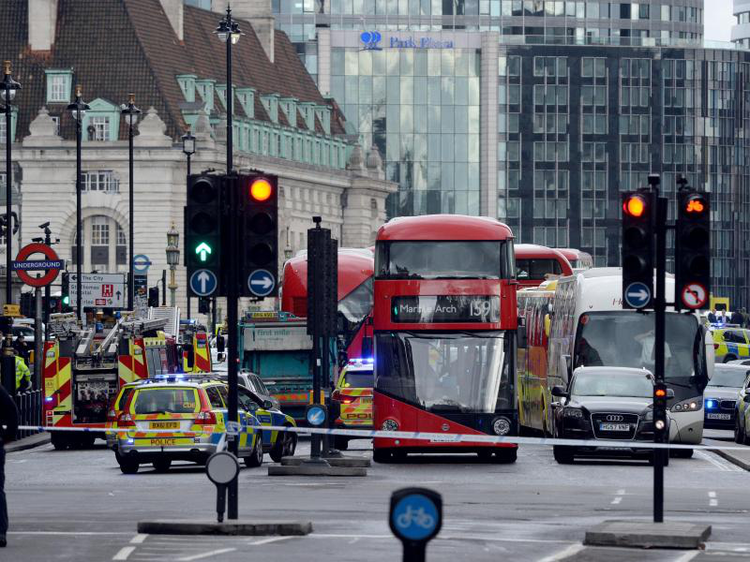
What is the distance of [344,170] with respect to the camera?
15975 centimetres

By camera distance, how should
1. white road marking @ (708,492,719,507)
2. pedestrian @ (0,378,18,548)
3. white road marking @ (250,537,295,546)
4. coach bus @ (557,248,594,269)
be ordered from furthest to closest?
coach bus @ (557,248,594,269) → white road marking @ (708,492,719,507) → white road marking @ (250,537,295,546) → pedestrian @ (0,378,18,548)

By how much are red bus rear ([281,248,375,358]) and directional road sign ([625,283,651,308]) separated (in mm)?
31554

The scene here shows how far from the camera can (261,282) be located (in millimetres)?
21234

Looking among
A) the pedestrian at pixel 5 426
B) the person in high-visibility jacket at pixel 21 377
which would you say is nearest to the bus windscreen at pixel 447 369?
the person in high-visibility jacket at pixel 21 377

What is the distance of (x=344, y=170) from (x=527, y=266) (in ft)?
330

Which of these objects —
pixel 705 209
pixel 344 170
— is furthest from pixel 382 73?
pixel 705 209

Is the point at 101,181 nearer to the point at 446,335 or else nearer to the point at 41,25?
the point at 41,25

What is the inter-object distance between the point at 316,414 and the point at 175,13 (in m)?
109

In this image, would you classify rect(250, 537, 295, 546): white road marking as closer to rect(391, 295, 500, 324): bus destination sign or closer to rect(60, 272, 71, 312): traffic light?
rect(391, 295, 500, 324): bus destination sign

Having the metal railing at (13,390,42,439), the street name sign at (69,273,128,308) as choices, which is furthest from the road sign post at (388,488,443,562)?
the street name sign at (69,273,128,308)

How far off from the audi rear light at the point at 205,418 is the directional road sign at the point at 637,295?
40.7 feet

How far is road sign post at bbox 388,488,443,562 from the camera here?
10.6m

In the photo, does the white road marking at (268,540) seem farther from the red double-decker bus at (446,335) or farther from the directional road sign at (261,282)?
the red double-decker bus at (446,335)

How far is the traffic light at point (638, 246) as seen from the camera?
21.1m
